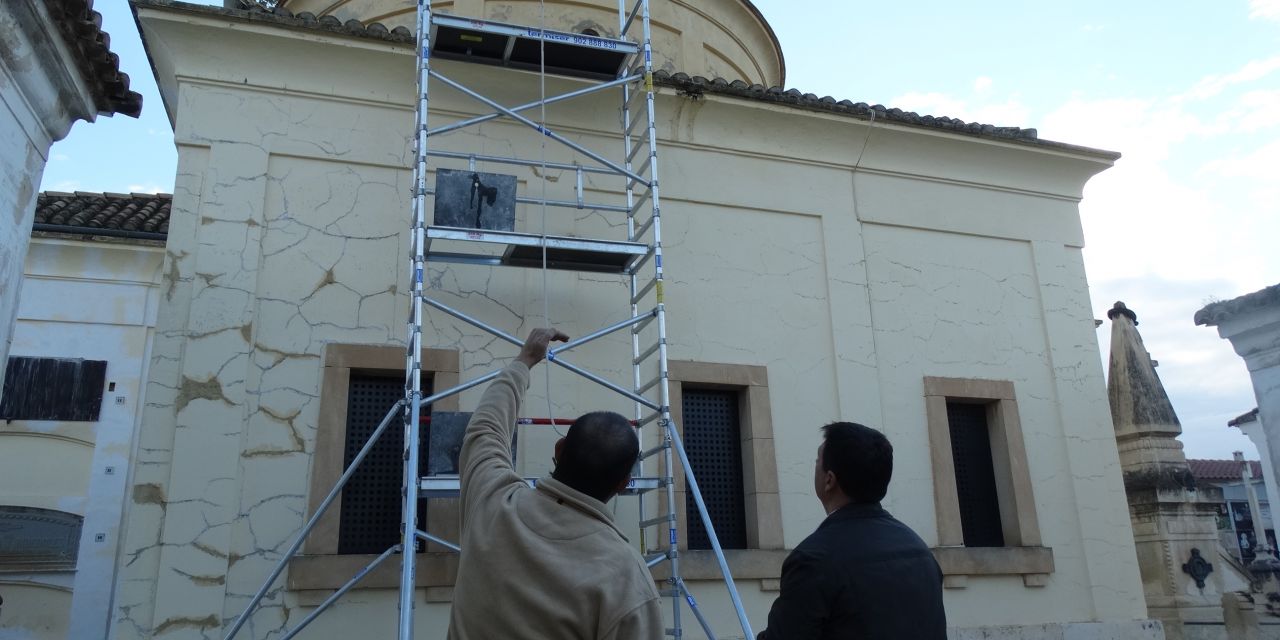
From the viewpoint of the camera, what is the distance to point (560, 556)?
7.22 feet

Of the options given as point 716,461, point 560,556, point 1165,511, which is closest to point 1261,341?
point 1165,511

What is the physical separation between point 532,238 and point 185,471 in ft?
8.54

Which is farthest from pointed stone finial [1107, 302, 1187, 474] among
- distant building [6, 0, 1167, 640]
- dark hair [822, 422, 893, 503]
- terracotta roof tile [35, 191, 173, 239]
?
terracotta roof tile [35, 191, 173, 239]

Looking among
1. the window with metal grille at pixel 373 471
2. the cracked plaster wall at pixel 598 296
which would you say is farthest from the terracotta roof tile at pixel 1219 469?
the window with metal grille at pixel 373 471

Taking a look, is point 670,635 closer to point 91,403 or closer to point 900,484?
point 900,484

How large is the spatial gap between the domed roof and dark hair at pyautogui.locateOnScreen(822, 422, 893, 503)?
292 inches

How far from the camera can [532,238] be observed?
5.77 m

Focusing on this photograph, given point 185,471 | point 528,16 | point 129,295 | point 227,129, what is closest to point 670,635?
point 185,471

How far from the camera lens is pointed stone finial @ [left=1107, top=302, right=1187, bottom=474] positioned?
11.4m

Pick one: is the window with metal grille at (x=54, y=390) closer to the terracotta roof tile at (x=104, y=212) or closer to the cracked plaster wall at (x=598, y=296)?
the terracotta roof tile at (x=104, y=212)

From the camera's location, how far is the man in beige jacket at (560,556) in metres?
2.12

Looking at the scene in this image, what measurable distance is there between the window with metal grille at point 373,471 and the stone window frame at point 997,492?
13.4 ft

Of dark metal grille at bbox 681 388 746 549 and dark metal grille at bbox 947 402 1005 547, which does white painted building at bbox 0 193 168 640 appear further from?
dark metal grille at bbox 947 402 1005 547

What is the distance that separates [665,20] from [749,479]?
596 cm
